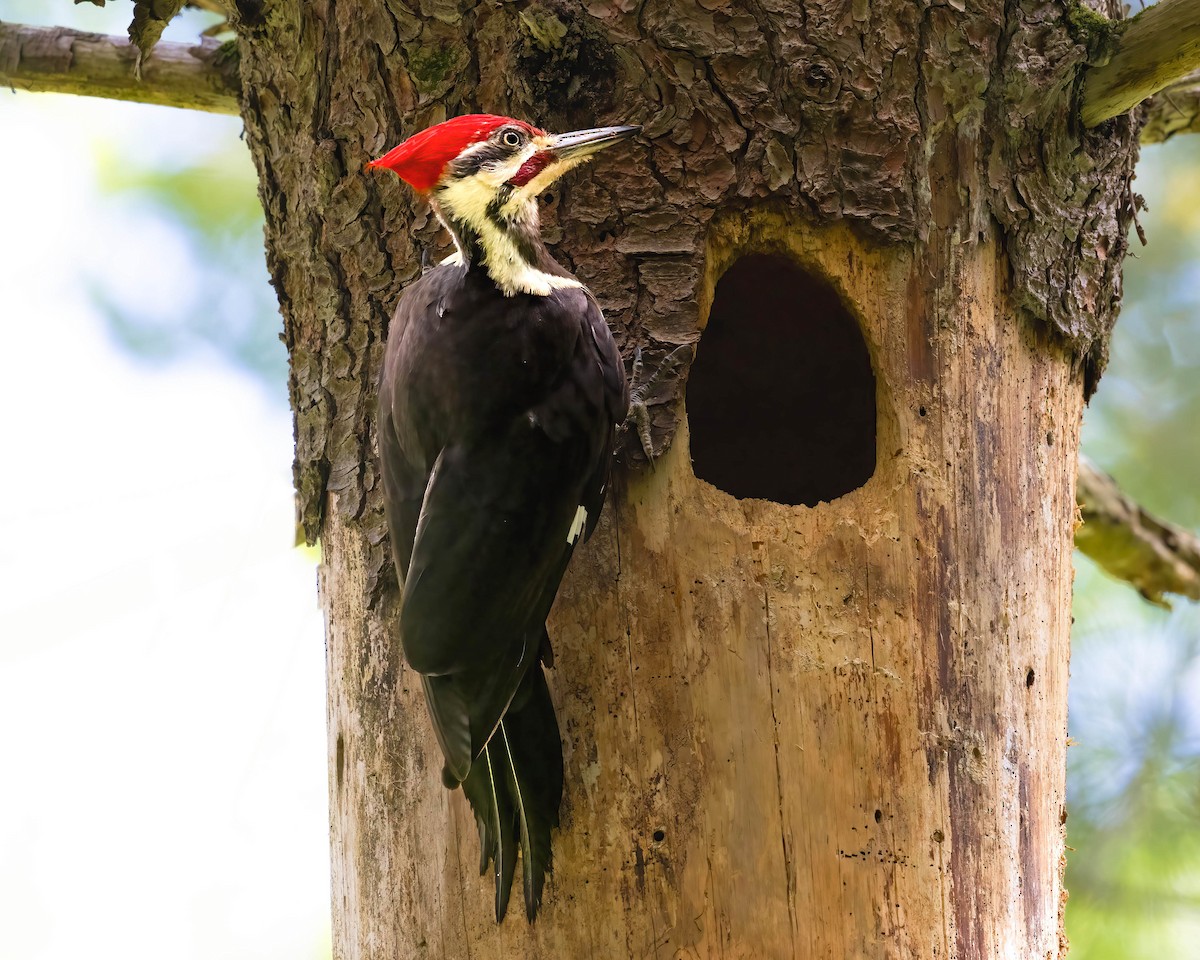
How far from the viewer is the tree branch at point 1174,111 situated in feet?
9.25

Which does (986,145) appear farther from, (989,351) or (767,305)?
(767,305)

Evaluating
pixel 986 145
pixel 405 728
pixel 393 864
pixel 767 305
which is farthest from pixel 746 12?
pixel 393 864

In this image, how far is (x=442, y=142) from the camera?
1941 millimetres

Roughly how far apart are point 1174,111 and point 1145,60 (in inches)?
32.6

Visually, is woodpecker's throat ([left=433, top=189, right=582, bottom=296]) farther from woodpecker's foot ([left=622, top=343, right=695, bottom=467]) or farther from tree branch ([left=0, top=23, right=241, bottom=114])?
tree branch ([left=0, top=23, right=241, bottom=114])

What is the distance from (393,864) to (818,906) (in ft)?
2.24

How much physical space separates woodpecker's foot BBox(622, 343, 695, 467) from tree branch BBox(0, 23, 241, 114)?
118 cm

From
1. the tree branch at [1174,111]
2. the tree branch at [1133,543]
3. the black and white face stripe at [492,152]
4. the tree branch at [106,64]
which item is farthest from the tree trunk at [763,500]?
the tree branch at [1133,543]

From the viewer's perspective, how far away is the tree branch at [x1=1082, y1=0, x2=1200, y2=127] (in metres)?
2.06

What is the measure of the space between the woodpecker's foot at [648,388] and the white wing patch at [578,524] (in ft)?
0.50

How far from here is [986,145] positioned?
7.09 feet

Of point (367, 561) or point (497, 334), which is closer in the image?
point (497, 334)

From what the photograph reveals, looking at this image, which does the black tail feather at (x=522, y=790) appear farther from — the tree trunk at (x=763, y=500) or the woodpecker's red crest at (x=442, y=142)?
the woodpecker's red crest at (x=442, y=142)

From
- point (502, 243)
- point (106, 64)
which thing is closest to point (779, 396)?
point (502, 243)
